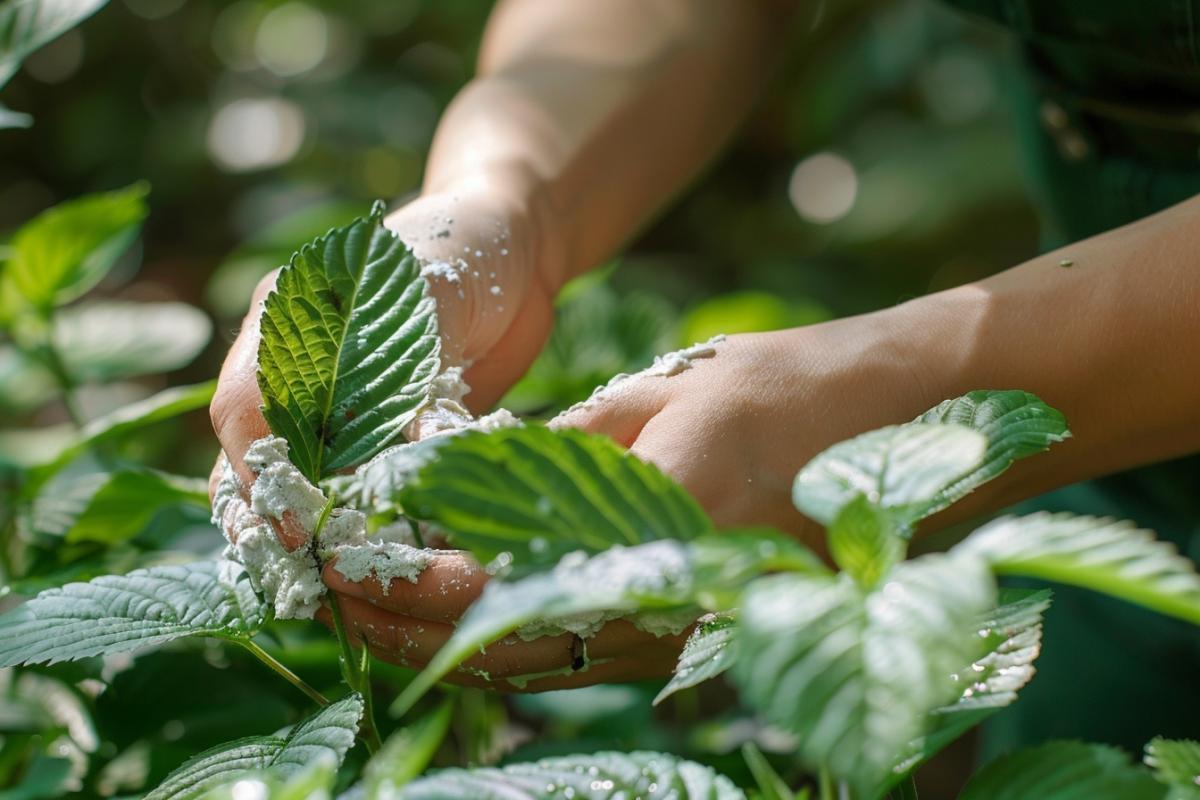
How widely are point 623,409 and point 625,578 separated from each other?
0.87ft

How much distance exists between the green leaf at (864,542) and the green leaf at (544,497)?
0.14 ft

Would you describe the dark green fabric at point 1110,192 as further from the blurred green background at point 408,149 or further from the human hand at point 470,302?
the blurred green background at point 408,149

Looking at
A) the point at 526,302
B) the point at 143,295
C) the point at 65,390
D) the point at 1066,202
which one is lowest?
the point at 143,295

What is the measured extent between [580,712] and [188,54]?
6.87 ft

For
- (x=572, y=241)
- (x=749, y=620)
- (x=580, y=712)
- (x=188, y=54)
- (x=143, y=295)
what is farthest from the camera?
(x=188, y=54)

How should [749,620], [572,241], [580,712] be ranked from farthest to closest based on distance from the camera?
1. [572,241]
2. [580,712]
3. [749,620]

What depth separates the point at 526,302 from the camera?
0.77m

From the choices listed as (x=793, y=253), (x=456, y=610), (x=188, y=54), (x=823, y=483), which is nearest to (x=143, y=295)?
(x=188, y=54)

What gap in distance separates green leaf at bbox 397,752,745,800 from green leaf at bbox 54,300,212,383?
63 cm

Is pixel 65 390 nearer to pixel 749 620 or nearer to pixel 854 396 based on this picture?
pixel 854 396

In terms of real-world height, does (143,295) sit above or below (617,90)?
below

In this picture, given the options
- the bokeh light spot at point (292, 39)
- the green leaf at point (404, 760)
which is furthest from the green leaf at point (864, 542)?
the bokeh light spot at point (292, 39)

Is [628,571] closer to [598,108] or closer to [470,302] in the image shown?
[470,302]

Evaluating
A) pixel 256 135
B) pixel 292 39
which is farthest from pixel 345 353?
pixel 292 39
